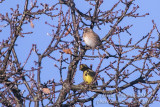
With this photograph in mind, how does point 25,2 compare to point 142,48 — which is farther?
point 25,2

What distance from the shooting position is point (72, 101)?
8.13 meters

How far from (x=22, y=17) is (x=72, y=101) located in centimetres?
221

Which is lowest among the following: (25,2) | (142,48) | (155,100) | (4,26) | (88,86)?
(155,100)

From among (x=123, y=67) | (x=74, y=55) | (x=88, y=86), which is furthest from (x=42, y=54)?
(x=123, y=67)

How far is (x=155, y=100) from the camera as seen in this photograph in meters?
7.12

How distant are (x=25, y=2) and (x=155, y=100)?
3.57 metres

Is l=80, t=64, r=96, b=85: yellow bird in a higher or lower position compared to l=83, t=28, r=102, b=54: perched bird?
lower

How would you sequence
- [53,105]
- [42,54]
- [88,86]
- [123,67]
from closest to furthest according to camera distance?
[123,67] → [88,86] → [53,105] → [42,54]

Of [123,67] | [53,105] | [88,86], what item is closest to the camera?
[123,67]

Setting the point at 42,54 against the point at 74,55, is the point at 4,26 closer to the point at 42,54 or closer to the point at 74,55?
the point at 42,54

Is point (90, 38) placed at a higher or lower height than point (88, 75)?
higher

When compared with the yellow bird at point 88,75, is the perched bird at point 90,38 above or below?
above

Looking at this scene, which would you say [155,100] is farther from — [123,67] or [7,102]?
[7,102]

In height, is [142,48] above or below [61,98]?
above
